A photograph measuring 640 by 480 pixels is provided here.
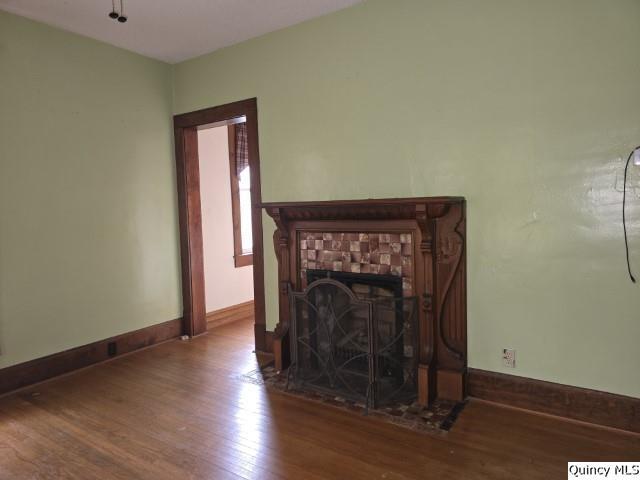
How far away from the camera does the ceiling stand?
293cm

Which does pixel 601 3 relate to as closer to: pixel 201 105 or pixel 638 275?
pixel 638 275

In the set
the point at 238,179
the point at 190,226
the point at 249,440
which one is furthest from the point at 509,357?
the point at 238,179

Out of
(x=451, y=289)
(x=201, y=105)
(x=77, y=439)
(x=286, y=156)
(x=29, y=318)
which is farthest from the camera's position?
(x=201, y=105)

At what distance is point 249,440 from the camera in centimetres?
234

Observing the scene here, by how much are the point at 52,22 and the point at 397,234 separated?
2.94 metres

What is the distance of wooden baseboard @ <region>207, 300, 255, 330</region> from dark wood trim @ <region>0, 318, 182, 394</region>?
41 cm

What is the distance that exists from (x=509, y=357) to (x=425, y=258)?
2.54 ft

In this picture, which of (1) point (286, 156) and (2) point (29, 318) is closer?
(2) point (29, 318)

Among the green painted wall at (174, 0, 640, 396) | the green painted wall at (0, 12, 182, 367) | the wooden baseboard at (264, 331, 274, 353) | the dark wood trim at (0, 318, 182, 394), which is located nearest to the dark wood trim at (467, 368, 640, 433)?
the green painted wall at (174, 0, 640, 396)

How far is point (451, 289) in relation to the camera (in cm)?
276

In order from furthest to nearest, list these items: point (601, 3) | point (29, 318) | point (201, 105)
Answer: point (201, 105)
point (29, 318)
point (601, 3)

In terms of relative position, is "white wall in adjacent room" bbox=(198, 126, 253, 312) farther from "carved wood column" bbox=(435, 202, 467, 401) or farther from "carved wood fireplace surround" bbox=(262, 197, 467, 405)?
"carved wood column" bbox=(435, 202, 467, 401)

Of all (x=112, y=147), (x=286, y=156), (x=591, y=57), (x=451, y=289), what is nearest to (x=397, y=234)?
(x=451, y=289)

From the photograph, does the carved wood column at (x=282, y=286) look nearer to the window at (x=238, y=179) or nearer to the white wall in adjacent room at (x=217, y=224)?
the white wall in adjacent room at (x=217, y=224)
